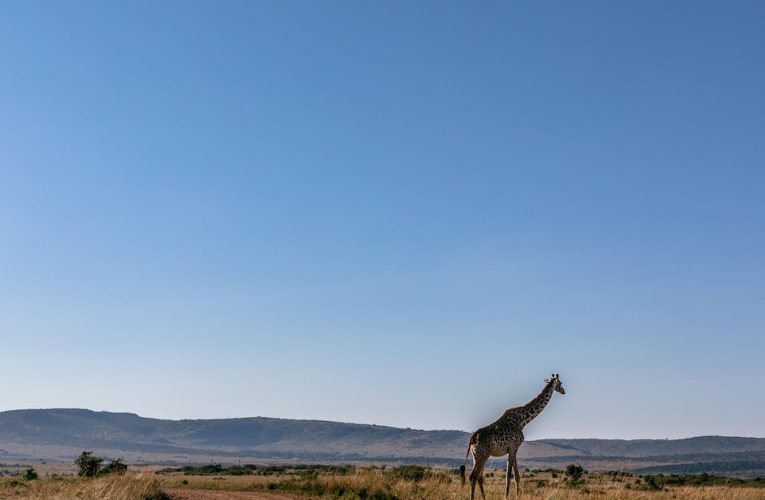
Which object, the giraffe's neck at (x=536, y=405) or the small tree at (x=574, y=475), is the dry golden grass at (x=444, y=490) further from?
the giraffe's neck at (x=536, y=405)

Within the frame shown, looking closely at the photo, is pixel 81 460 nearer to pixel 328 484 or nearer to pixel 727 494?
pixel 328 484

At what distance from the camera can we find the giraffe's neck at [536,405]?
22109 mm

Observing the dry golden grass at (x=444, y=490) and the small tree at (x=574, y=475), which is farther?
the small tree at (x=574, y=475)

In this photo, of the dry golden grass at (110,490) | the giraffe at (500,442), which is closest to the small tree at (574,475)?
the giraffe at (500,442)

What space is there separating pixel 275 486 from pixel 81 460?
21.2 metres

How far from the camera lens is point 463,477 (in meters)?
21.4

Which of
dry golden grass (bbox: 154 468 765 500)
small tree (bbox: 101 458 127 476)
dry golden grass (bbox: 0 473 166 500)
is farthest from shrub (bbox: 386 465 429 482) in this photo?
small tree (bbox: 101 458 127 476)

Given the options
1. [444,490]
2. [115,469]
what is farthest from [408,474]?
[115,469]

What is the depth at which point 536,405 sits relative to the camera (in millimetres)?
22453

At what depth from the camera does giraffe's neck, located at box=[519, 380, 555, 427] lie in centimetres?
2211

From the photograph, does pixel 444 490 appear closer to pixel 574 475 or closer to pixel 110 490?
pixel 110 490

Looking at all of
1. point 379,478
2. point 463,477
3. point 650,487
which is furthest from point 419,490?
point 650,487

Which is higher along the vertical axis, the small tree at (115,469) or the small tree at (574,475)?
the small tree at (574,475)

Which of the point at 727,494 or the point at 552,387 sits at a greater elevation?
the point at 552,387
